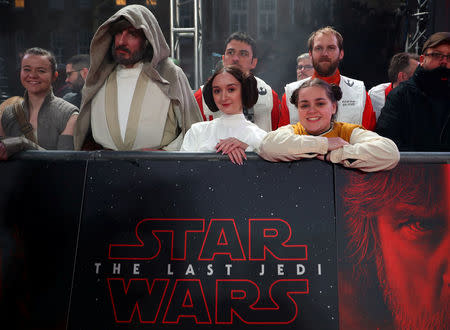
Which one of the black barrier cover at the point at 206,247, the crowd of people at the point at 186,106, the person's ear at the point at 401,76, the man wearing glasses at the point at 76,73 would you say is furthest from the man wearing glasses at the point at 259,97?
the man wearing glasses at the point at 76,73

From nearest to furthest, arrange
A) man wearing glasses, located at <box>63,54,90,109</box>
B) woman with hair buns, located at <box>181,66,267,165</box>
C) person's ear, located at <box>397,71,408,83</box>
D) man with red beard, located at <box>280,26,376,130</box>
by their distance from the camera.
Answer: woman with hair buns, located at <box>181,66,267,165</box>
man with red beard, located at <box>280,26,376,130</box>
person's ear, located at <box>397,71,408,83</box>
man wearing glasses, located at <box>63,54,90,109</box>

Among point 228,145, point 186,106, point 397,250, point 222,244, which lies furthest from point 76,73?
point 397,250

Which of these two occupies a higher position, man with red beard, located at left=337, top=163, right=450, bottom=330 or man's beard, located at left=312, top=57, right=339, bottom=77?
man's beard, located at left=312, top=57, right=339, bottom=77

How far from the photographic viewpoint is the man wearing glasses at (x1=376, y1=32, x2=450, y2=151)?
337 cm

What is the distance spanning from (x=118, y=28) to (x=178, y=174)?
136cm

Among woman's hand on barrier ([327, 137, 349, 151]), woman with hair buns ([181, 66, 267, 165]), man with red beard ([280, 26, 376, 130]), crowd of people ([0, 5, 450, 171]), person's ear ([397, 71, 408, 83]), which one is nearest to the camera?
woman's hand on barrier ([327, 137, 349, 151])

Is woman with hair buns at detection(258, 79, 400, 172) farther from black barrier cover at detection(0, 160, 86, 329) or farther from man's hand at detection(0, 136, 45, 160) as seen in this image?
man's hand at detection(0, 136, 45, 160)

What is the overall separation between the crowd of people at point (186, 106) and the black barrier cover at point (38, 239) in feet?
0.74

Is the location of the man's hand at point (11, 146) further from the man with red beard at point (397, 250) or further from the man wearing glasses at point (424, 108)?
the man wearing glasses at point (424, 108)

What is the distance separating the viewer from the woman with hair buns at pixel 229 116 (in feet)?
9.57

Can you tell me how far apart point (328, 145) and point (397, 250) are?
630 millimetres

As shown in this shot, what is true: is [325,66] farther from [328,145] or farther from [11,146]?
[11,146]

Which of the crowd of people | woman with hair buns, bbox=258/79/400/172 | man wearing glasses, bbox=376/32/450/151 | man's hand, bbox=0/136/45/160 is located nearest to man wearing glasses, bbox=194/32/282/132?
the crowd of people


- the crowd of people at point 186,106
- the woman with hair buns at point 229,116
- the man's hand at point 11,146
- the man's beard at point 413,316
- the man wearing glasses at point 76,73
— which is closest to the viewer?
the man's beard at point 413,316
